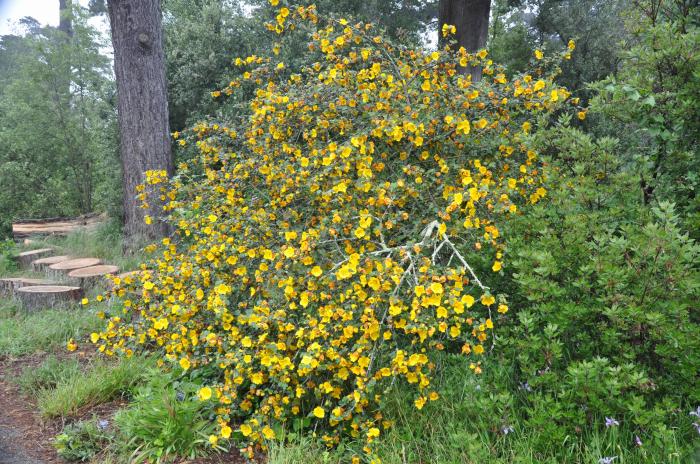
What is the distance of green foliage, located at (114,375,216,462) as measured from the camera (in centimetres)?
243

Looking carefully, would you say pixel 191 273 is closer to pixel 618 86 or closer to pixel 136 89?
pixel 618 86

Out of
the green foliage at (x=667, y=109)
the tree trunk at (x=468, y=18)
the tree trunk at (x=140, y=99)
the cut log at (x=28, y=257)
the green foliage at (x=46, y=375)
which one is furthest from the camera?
the tree trunk at (x=468, y=18)

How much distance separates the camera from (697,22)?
3.28 metres

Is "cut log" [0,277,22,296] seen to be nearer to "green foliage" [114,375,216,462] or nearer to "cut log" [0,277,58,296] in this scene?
"cut log" [0,277,58,296]

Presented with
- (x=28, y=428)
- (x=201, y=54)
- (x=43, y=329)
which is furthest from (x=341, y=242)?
(x=201, y=54)

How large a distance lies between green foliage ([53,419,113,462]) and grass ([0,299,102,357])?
1363 millimetres

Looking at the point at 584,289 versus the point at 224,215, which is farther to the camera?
the point at 224,215

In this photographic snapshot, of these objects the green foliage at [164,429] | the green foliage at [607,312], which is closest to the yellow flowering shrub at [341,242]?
the green foliage at [164,429]

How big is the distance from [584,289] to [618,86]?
3.49 ft

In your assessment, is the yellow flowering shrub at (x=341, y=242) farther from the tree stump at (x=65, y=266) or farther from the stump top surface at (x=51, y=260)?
the stump top surface at (x=51, y=260)

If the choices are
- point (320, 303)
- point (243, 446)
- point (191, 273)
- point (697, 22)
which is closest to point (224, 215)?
point (191, 273)

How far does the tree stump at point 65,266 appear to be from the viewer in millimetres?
5246

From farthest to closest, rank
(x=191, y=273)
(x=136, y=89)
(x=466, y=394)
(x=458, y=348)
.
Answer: (x=136, y=89), (x=458, y=348), (x=191, y=273), (x=466, y=394)

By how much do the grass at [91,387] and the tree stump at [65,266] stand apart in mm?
2336
